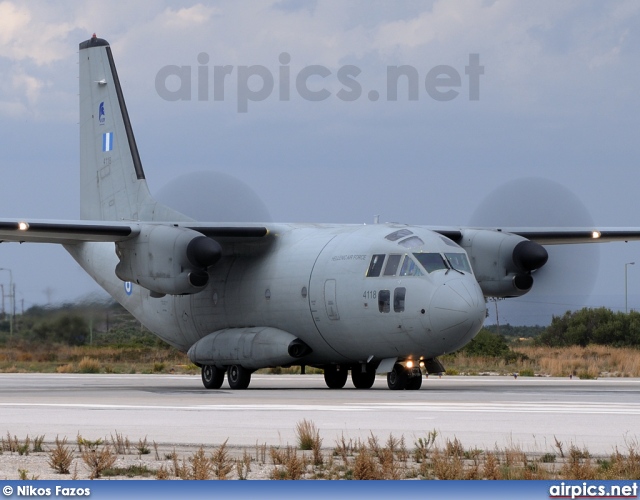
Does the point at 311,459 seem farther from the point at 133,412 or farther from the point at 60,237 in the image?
the point at 60,237

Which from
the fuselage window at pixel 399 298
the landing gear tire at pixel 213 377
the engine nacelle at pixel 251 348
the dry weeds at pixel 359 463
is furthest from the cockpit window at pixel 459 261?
the dry weeds at pixel 359 463

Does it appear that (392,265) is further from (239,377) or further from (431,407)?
(431,407)

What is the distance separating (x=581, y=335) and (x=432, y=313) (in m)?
45.5

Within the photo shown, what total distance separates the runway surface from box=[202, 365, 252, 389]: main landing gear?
2196 mm

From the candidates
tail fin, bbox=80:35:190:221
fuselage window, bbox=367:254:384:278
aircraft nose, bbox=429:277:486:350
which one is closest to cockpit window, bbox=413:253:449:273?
aircraft nose, bbox=429:277:486:350

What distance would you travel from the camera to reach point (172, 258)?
88.4ft

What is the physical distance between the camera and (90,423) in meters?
16.4

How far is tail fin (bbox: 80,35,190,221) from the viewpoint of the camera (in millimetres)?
33844

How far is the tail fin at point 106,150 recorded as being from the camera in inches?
1332

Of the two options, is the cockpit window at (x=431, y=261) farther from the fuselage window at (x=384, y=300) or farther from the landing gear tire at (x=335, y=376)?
the landing gear tire at (x=335, y=376)

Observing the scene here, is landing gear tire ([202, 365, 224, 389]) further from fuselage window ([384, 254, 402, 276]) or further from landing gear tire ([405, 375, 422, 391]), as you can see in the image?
fuselage window ([384, 254, 402, 276])

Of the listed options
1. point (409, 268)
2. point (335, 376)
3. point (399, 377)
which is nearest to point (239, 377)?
point (335, 376)

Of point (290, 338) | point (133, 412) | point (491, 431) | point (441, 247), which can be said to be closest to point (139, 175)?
point (290, 338)

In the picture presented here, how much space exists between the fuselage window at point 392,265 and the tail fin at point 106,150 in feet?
31.1
